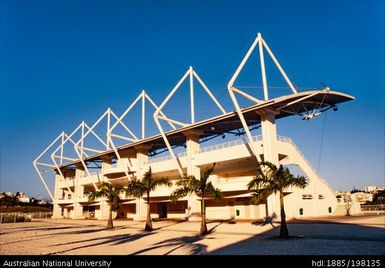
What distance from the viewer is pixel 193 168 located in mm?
47906

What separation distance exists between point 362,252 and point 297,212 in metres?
24.7

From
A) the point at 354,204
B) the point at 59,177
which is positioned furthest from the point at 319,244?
the point at 59,177

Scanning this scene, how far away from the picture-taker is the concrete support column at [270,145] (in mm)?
35219

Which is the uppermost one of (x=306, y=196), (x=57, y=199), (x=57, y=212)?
(x=306, y=196)

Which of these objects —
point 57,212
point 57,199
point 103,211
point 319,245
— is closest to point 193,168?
point 103,211

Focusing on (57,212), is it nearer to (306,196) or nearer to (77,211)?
(77,211)

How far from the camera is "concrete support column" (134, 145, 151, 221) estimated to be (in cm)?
5628

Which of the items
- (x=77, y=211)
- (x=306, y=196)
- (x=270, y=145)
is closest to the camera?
(x=270, y=145)

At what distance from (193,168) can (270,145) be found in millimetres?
14729

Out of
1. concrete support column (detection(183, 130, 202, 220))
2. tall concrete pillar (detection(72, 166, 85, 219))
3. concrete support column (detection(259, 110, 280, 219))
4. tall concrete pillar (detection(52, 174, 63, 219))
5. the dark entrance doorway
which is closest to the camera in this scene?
concrete support column (detection(259, 110, 280, 219))

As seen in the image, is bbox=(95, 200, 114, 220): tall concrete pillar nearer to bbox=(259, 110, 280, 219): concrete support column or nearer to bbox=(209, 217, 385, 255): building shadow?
bbox=(259, 110, 280, 219): concrete support column

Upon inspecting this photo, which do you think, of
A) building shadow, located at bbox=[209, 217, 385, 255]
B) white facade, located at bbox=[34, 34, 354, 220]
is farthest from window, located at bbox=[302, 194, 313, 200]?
building shadow, located at bbox=[209, 217, 385, 255]

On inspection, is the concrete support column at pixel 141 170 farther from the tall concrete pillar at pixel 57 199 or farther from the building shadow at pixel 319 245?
the tall concrete pillar at pixel 57 199

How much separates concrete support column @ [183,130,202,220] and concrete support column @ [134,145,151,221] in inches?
525
